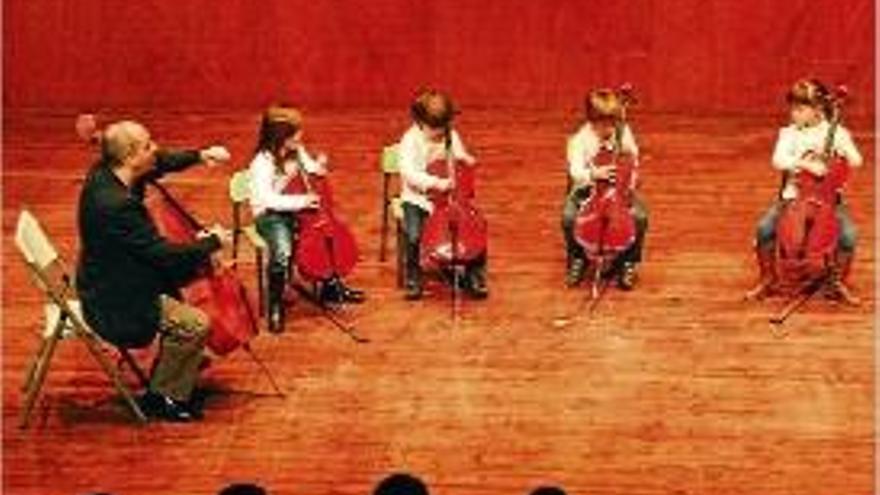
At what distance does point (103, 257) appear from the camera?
251 inches

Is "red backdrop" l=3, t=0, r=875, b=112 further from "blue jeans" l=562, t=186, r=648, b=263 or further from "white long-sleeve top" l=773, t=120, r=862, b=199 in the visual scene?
"white long-sleeve top" l=773, t=120, r=862, b=199

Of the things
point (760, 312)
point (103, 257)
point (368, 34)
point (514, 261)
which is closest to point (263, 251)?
point (103, 257)

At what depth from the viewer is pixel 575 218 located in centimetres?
770

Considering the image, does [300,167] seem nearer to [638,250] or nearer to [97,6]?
[638,250]

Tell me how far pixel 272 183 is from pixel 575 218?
1.34m

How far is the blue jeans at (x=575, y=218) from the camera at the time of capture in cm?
770

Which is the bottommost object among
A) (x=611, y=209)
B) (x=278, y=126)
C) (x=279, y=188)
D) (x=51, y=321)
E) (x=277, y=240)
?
(x=51, y=321)

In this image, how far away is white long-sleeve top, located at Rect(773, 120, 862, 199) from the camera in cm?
737

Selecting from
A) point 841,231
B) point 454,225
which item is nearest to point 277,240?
point 454,225

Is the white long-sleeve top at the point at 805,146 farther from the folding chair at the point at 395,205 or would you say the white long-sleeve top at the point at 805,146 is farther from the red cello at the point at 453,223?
the folding chair at the point at 395,205

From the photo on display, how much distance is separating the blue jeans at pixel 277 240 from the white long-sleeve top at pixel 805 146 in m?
2.05

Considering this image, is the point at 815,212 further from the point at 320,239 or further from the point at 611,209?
the point at 320,239

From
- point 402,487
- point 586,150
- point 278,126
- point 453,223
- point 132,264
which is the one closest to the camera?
point 402,487

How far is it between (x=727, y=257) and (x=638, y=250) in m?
0.67
